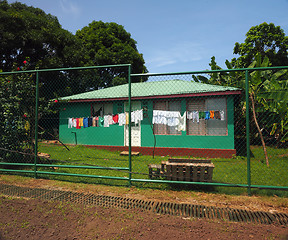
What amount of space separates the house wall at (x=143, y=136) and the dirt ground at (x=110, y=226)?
6.01 meters

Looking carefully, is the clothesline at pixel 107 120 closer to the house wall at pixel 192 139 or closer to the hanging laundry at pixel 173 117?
the hanging laundry at pixel 173 117

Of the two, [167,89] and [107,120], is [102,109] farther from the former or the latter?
[107,120]

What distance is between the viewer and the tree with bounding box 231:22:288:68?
73.6 feet

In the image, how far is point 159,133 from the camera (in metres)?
10.7

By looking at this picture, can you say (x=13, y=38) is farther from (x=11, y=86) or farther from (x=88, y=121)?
(x=88, y=121)

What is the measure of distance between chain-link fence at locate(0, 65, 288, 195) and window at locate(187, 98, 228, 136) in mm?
45

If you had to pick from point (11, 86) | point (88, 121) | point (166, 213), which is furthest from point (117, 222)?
point (11, 86)

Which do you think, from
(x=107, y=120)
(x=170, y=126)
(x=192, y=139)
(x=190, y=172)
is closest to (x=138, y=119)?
(x=107, y=120)

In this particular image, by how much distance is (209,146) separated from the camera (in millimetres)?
9562

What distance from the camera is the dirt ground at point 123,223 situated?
2.79 metres

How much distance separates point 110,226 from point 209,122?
7.80 meters

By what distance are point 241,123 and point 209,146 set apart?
271cm

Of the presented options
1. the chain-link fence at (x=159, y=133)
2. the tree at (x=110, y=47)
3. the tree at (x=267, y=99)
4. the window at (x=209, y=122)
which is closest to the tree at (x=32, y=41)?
the tree at (x=110, y=47)

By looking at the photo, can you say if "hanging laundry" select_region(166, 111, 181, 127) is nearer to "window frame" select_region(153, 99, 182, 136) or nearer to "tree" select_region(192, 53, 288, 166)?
"tree" select_region(192, 53, 288, 166)
